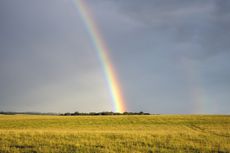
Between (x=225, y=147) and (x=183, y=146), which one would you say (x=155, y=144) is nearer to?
(x=183, y=146)

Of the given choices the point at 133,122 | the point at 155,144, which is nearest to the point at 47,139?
the point at 155,144

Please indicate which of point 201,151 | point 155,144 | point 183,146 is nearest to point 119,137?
point 155,144

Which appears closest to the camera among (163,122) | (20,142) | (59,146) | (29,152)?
(29,152)

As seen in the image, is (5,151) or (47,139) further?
(47,139)

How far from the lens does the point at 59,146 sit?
2184 centimetres

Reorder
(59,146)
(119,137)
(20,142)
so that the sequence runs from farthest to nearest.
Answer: (119,137)
(20,142)
(59,146)

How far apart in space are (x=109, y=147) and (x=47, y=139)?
5291 mm

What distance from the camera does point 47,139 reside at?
81.2 ft

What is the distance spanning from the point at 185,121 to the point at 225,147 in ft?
142

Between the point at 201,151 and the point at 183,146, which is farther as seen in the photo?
the point at 183,146

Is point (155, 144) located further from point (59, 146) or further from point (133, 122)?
point (133, 122)

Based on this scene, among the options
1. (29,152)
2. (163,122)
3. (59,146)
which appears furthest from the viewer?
(163,122)

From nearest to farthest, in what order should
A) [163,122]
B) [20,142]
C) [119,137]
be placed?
[20,142], [119,137], [163,122]

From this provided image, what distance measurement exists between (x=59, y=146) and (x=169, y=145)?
284 inches
